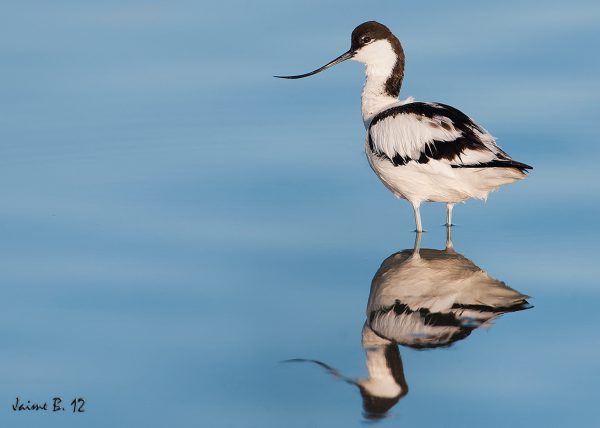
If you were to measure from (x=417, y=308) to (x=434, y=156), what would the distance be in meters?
1.77

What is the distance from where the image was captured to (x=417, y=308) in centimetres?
802

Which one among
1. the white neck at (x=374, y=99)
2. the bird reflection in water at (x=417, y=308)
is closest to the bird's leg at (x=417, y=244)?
the bird reflection in water at (x=417, y=308)

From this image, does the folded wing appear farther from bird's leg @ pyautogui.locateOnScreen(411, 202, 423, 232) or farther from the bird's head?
the bird's head

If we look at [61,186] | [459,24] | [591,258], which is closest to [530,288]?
[591,258]

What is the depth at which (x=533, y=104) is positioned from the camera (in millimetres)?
11773

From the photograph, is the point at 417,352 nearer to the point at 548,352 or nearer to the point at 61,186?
the point at 548,352

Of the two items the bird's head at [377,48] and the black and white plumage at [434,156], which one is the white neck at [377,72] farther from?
the black and white plumage at [434,156]

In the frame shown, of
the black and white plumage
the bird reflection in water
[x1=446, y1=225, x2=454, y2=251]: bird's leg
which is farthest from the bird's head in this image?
the bird reflection in water

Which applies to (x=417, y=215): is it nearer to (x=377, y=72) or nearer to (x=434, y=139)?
(x=434, y=139)

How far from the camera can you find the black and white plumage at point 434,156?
9.27 meters

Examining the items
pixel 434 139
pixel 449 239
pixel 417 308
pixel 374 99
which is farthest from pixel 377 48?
pixel 417 308

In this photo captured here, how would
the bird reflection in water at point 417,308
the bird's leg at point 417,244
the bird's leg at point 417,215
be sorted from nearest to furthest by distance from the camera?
the bird reflection in water at point 417,308 → the bird's leg at point 417,244 → the bird's leg at point 417,215

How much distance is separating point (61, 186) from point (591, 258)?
4199mm

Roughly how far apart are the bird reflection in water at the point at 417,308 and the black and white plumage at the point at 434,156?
54 centimetres
